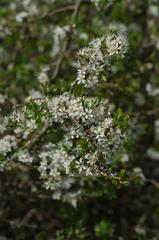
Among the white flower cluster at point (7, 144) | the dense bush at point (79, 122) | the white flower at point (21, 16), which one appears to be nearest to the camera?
the dense bush at point (79, 122)

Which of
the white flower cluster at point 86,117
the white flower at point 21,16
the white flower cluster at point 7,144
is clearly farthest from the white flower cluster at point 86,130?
the white flower at point 21,16

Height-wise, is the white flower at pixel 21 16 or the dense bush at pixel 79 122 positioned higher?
the white flower at pixel 21 16

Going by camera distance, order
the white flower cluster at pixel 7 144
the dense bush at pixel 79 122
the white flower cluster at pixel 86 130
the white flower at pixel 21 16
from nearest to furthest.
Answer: the white flower cluster at pixel 86 130, the dense bush at pixel 79 122, the white flower cluster at pixel 7 144, the white flower at pixel 21 16

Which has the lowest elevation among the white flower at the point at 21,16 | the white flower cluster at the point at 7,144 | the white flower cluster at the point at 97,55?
the white flower cluster at the point at 7,144

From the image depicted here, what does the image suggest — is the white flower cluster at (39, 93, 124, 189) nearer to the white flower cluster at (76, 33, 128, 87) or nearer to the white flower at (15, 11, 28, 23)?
the white flower cluster at (76, 33, 128, 87)

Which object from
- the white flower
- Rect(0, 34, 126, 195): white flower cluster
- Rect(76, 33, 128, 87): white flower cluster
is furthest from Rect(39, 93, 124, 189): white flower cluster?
the white flower

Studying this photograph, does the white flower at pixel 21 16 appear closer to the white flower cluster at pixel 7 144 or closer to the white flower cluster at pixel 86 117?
the white flower cluster at pixel 7 144

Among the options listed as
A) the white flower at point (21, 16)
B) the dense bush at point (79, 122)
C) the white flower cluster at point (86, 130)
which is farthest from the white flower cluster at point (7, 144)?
the white flower at point (21, 16)

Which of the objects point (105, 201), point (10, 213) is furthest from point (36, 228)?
point (105, 201)

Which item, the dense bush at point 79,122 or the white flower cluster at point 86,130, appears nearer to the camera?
the white flower cluster at point 86,130

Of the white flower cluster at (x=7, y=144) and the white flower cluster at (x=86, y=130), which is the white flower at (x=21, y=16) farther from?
the white flower cluster at (x=86, y=130)

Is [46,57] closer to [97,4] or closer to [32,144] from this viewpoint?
[97,4]
